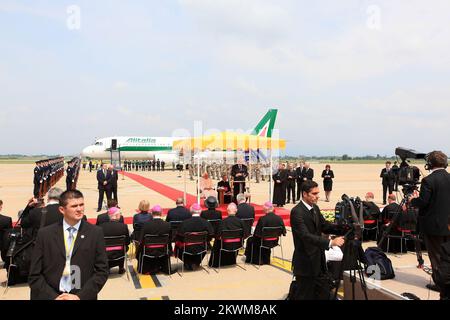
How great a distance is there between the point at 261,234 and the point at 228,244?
70cm

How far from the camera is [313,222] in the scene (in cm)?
410

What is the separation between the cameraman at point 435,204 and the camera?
4.98 m

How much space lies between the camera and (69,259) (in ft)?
10.0

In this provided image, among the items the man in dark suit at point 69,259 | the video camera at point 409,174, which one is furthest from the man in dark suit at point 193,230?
the video camera at point 409,174

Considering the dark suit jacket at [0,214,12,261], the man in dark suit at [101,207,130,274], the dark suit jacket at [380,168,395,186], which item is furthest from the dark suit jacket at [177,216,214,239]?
the dark suit jacket at [380,168,395,186]

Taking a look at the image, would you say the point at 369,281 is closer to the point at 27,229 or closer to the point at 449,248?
the point at 449,248

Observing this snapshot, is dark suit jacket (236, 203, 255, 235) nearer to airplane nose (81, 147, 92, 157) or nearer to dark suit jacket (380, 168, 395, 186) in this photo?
dark suit jacket (380, 168, 395, 186)

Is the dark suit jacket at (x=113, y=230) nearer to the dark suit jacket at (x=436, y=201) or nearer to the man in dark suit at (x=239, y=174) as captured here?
the dark suit jacket at (x=436, y=201)

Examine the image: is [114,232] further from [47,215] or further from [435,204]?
[435,204]

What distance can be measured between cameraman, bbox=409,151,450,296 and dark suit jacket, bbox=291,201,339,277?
6.75 ft

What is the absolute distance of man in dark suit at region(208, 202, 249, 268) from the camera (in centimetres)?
664

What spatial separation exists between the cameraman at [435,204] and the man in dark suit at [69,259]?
4.55m
